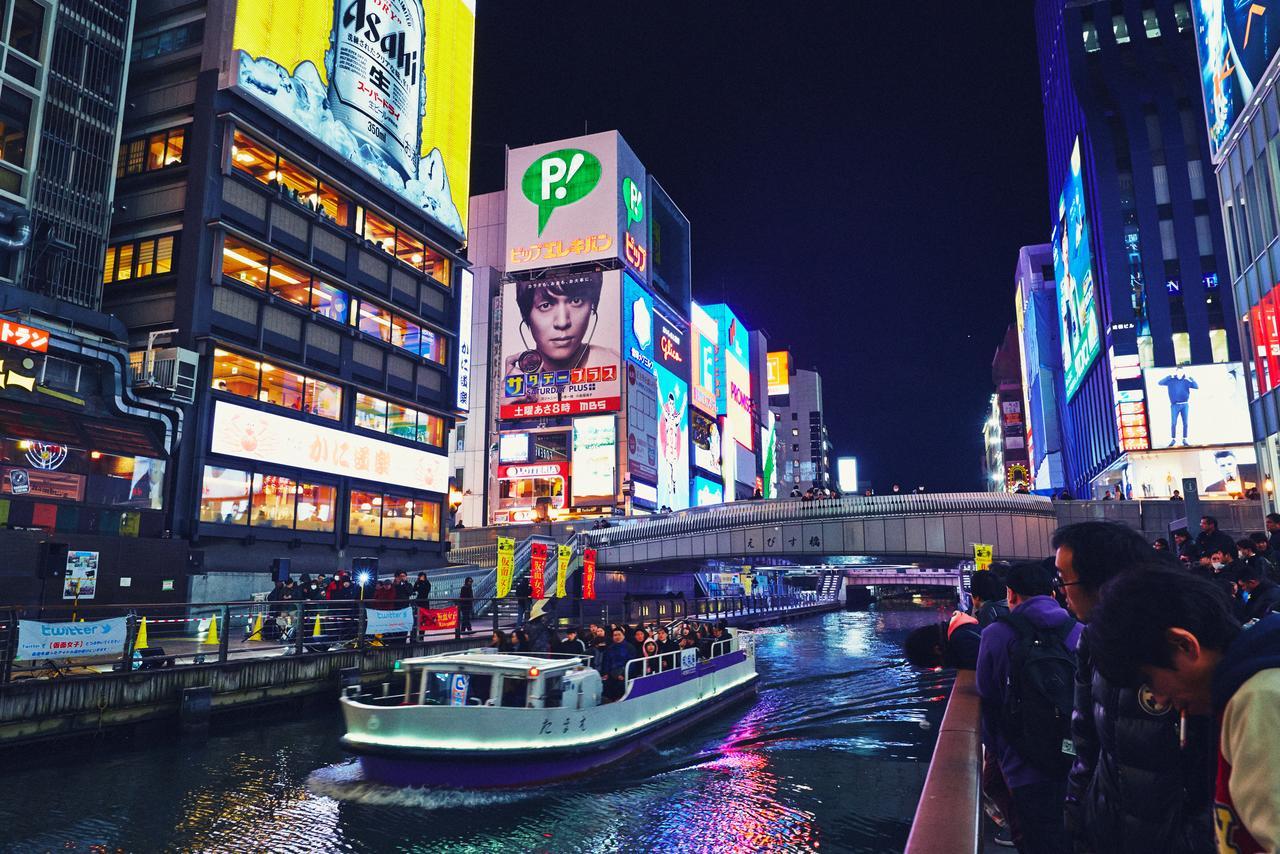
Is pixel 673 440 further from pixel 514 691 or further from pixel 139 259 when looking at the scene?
pixel 514 691

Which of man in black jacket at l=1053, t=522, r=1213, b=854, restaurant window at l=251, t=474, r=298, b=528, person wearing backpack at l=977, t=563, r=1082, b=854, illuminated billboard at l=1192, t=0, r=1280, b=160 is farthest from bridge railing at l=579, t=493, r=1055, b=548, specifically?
man in black jacket at l=1053, t=522, r=1213, b=854

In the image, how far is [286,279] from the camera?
46500 mm

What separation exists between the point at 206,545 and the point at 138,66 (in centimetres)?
2659

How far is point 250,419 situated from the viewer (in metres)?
42.7

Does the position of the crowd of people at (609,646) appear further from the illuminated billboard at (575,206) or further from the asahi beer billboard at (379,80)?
the illuminated billboard at (575,206)

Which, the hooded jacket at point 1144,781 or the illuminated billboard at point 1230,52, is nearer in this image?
the hooded jacket at point 1144,781

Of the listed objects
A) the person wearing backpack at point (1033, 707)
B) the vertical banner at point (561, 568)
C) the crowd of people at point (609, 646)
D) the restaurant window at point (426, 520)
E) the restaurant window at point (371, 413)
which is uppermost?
the restaurant window at point (371, 413)

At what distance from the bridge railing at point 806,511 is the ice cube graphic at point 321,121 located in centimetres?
2514

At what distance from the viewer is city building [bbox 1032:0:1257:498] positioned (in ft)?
218

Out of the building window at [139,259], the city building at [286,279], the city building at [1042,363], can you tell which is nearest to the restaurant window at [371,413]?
the city building at [286,279]

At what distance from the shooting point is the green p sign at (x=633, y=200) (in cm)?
10012

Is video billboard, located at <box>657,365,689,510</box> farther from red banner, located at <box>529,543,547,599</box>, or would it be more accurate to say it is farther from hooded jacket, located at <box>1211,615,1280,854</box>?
hooded jacket, located at <box>1211,615,1280,854</box>

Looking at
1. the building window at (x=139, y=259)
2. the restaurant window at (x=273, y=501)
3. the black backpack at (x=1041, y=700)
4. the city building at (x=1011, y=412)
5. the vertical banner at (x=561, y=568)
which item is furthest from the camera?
the city building at (x=1011, y=412)

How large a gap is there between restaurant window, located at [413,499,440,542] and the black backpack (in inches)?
2073
